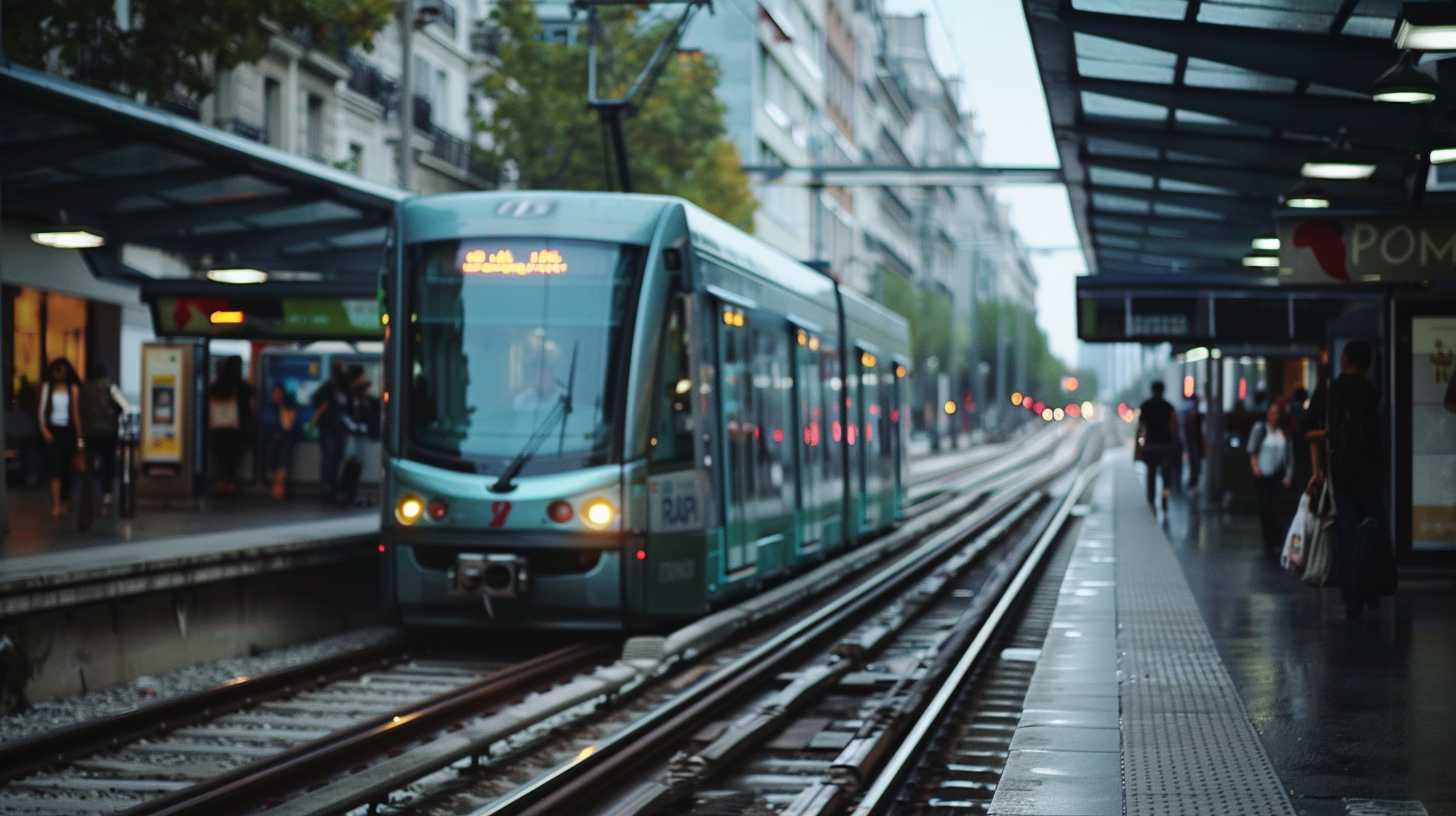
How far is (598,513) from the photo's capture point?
1482 cm

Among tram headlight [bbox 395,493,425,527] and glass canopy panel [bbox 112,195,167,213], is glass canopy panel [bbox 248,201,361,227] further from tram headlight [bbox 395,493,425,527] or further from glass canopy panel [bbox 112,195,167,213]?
tram headlight [bbox 395,493,425,527]

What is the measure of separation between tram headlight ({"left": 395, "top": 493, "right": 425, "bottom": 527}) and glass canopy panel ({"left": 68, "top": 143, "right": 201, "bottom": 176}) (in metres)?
3.90

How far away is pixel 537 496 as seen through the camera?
14.8 m

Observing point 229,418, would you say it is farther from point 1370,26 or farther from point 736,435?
point 1370,26

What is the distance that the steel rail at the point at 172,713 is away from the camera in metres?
10.7

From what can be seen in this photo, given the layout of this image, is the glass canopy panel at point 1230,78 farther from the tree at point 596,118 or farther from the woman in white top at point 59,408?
the tree at point 596,118

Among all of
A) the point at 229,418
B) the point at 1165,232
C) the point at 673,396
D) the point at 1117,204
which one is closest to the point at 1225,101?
the point at 673,396

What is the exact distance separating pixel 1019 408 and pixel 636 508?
397ft

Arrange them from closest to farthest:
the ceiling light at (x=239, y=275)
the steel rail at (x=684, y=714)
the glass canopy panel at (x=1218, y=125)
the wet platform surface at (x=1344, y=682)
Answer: the wet platform surface at (x=1344, y=682) → the steel rail at (x=684, y=714) → the glass canopy panel at (x=1218, y=125) → the ceiling light at (x=239, y=275)

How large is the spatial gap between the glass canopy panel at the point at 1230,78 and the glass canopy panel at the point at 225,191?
8.15 metres

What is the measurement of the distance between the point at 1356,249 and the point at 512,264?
5985mm

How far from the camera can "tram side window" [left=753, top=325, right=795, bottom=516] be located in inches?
722

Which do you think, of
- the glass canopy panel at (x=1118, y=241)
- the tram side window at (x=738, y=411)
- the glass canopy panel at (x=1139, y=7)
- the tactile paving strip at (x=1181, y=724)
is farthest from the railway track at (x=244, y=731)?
the glass canopy panel at (x=1118, y=241)

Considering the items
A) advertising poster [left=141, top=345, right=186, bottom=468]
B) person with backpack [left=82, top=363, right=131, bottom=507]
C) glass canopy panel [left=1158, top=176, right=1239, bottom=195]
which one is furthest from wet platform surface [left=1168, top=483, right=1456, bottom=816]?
advertising poster [left=141, top=345, right=186, bottom=468]
